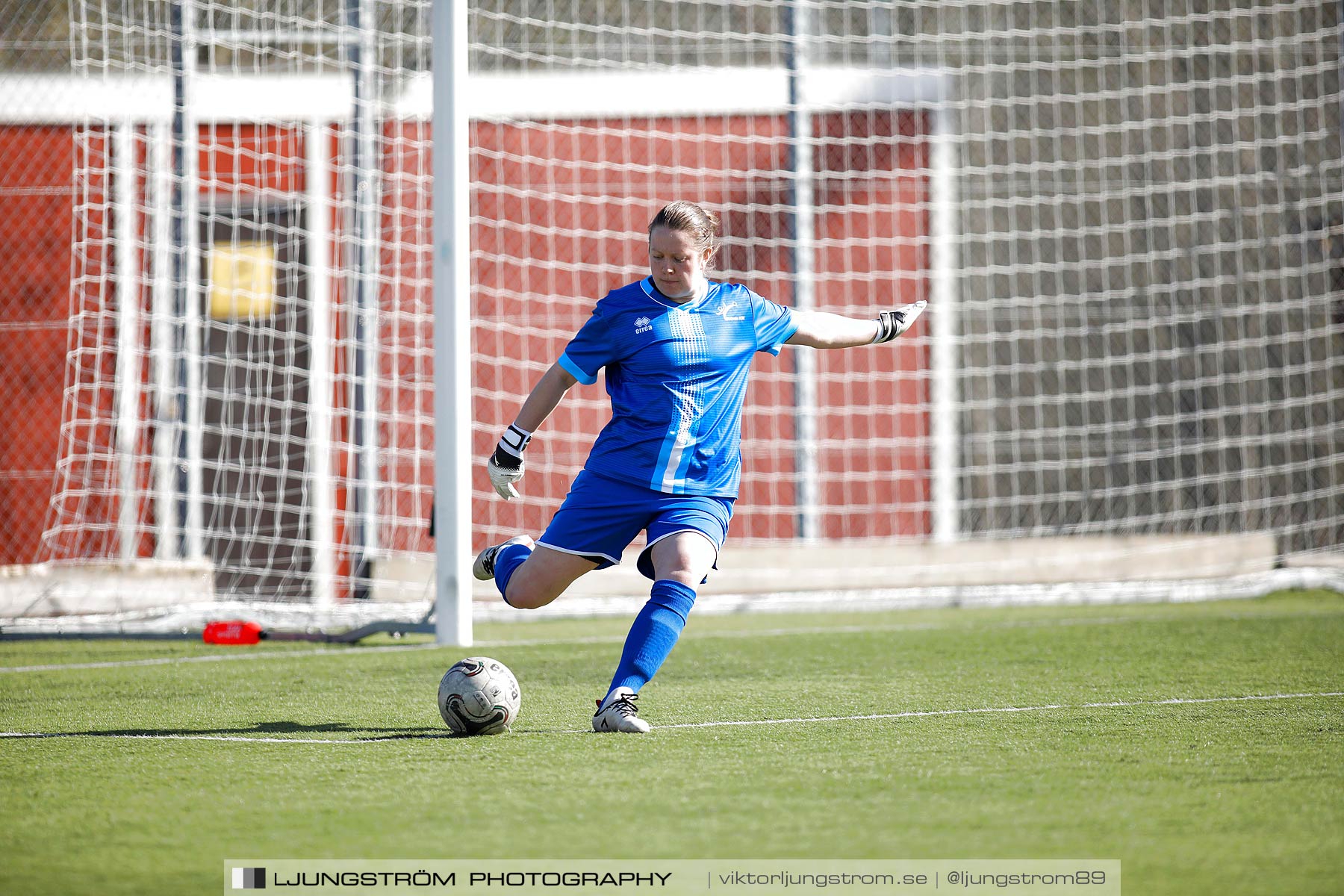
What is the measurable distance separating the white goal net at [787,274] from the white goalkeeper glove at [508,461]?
386 cm

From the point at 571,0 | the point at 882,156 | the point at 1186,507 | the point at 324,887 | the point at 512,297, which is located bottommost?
the point at 324,887

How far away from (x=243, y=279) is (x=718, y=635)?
4.60 metres

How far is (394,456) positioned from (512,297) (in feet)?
4.23

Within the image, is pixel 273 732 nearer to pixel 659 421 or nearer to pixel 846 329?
pixel 659 421

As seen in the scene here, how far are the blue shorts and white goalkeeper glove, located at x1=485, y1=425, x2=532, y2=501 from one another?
170 mm

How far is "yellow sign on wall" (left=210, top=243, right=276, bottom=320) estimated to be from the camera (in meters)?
9.43

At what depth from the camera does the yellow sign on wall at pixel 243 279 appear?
9.43 metres

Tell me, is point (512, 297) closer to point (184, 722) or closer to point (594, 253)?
point (594, 253)

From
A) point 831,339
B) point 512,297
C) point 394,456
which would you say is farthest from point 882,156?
point 831,339

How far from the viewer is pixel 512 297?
9.16 m

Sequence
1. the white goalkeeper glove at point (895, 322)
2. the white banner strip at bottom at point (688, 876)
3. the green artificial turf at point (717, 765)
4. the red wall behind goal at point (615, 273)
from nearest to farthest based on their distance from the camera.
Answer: the white banner strip at bottom at point (688, 876) → the green artificial turf at point (717, 765) → the white goalkeeper glove at point (895, 322) → the red wall behind goal at point (615, 273)

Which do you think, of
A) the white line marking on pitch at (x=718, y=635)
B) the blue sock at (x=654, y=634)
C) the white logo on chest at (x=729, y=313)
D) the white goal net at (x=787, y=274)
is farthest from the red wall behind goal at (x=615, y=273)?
the blue sock at (x=654, y=634)

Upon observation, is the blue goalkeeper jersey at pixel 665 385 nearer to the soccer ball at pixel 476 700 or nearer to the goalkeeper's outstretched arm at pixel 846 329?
the goalkeeper's outstretched arm at pixel 846 329

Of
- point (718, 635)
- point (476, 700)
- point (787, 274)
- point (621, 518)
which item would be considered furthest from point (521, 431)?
point (787, 274)
